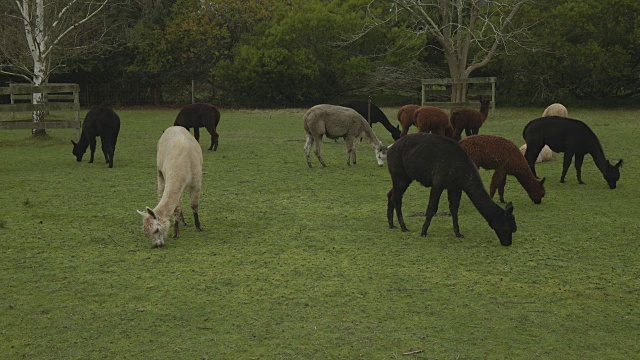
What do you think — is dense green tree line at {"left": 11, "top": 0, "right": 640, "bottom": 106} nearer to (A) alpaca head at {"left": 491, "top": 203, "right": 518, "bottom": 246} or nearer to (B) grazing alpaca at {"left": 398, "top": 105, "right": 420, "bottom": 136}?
(B) grazing alpaca at {"left": 398, "top": 105, "right": 420, "bottom": 136}

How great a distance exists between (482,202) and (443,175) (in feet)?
1.84

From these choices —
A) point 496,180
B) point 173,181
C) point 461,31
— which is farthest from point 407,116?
point 461,31

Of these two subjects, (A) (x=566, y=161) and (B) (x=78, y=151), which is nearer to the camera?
(A) (x=566, y=161)

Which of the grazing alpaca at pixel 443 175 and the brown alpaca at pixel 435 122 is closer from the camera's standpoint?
the grazing alpaca at pixel 443 175

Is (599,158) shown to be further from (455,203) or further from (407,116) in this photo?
(407,116)

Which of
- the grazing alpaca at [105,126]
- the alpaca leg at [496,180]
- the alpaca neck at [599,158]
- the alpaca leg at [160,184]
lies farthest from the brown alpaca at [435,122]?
the alpaca leg at [160,184]

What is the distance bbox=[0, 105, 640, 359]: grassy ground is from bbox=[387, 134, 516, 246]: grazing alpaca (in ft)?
1.11

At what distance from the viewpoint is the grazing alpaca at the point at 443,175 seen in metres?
8.62

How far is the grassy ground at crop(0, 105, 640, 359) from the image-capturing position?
573 centimetres

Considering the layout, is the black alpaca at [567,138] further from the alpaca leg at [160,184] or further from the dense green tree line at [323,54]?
the dense green tree line at [323,54]

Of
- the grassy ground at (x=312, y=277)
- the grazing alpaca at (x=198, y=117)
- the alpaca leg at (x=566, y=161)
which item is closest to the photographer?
the grassy ground at (x=312, y=277)

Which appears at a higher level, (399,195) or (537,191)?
(399,195)

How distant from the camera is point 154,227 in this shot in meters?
8.42

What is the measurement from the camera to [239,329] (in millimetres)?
5988
